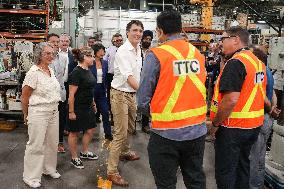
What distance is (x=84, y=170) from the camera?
4.80m

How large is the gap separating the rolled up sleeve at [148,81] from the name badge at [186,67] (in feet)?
0.45

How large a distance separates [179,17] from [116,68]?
5.78 feet

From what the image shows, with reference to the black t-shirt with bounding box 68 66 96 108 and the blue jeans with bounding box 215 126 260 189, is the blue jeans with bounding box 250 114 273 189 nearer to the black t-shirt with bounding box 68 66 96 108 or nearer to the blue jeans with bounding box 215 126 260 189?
the blue jeans with bounding box 215 126 260 189

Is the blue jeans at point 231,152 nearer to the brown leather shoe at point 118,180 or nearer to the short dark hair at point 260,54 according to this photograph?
the short dark hair at point 260,54

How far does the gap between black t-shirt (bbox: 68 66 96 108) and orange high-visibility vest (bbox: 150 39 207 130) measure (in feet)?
7.04

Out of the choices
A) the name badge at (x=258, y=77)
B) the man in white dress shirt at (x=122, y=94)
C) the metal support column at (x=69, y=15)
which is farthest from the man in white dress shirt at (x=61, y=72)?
the metal support column at (x=69, y=15)

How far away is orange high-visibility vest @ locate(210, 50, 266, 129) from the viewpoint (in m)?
3.16

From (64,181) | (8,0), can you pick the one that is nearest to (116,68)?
(64,181)

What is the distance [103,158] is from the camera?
5320mm

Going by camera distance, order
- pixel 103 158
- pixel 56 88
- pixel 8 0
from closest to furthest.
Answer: pixel 56 88
pixel 103 158
pixel 8 0

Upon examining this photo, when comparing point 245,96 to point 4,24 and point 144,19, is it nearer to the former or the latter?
point 4,24

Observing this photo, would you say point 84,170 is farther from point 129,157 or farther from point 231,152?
point 231,152

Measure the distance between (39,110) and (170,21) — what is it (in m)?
2.21

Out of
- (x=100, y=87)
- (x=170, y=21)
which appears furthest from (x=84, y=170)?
(x=170, y=21)
